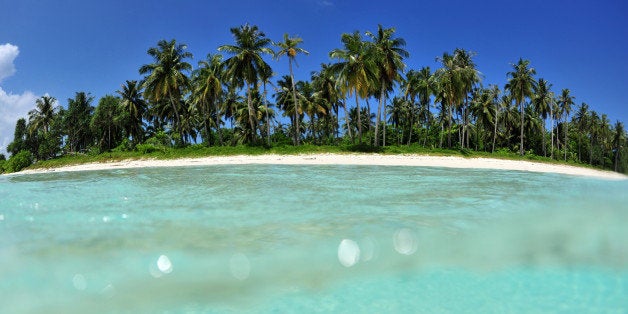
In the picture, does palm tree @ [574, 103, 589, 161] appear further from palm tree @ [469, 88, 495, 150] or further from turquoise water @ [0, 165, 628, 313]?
turquoise water @ [0, 165, 628, 313]

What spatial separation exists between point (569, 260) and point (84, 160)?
126 feet

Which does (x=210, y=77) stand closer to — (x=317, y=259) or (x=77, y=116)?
(x=77, y=116)

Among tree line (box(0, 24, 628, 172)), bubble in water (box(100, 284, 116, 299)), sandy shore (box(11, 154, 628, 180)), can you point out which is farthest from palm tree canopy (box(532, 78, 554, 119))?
bubble in water (box(100, 284, 116, 299))

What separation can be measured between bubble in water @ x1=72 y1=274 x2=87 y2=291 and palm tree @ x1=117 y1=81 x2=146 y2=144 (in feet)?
165

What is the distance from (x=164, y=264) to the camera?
15.1 feet

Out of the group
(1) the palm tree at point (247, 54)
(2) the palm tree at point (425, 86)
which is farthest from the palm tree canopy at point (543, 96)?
(1) the palm tree at point (247, 54)

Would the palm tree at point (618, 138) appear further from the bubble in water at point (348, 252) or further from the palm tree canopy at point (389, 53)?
the bubble in water at point (348, 252)

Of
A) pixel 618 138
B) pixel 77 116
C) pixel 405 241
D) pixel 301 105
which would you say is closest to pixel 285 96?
pixel 301 105

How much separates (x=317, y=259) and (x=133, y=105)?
170 ft

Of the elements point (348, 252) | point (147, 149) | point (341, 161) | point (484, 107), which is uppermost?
point (484, 107)

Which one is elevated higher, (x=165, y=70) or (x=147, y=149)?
(x=165, y=70)

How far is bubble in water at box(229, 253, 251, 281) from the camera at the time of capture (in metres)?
4.27

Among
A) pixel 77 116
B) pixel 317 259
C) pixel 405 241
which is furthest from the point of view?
pixel 77 116

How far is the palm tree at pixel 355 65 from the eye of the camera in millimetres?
33906
